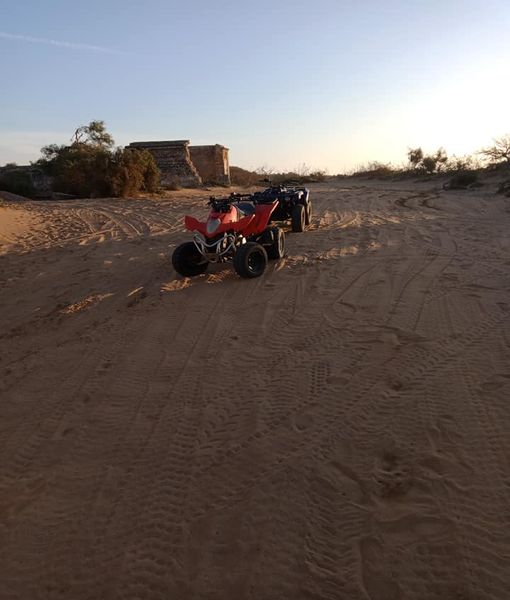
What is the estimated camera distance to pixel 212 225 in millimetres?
6625

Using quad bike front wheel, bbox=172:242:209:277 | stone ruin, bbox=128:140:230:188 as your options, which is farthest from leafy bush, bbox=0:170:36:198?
quad bike front wheel, bbox=172:242:209:277

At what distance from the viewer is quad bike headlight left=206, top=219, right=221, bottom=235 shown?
21.6ft

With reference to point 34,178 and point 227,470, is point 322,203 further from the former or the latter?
point 34,178

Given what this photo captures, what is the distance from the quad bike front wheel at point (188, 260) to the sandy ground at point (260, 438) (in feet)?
0.82

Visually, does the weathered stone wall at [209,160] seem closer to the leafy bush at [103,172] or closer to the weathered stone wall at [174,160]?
the weathered stone wall at [174,160]

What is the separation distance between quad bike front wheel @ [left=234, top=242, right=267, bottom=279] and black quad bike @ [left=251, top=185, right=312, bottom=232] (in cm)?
329

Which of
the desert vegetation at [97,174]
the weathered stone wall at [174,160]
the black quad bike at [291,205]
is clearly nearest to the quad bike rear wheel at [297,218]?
the black quad bike at [291,205]

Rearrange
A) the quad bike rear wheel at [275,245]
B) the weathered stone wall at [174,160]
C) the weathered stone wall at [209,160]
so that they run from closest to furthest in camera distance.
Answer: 1. the quad bike rear wheel at [275,245]
2. the weathered stone wall at [174,160]
3. the weathered stone wall at [209,160]

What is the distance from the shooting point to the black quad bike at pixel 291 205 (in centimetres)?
1010

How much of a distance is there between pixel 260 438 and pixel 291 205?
7.89m

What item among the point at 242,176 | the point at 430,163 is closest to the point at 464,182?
the point at 430,163

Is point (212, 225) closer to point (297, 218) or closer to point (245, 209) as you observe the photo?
point (245, 209)

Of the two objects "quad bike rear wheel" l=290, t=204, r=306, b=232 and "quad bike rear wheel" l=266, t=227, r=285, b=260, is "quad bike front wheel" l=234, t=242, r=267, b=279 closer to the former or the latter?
"quad bike rear wheel" l=266, t=227, r=285, b=260

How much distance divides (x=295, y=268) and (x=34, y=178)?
2057 centimetres
